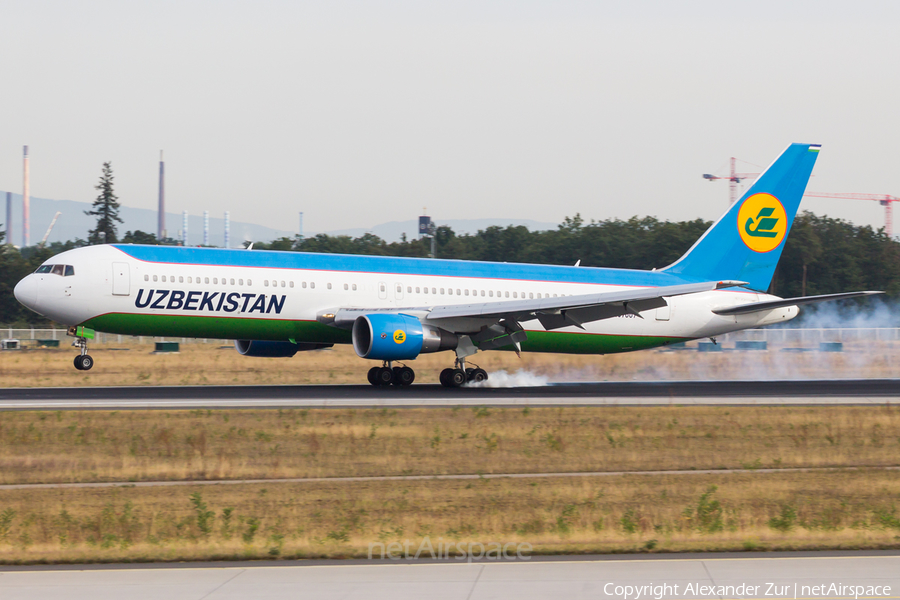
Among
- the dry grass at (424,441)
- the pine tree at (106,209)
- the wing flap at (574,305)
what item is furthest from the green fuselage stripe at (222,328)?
the pine tree at (106,209)

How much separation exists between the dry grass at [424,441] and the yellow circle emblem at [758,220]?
14748mm

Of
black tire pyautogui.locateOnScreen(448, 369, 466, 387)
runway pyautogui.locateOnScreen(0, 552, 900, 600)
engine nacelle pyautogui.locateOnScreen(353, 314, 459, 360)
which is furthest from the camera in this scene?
black tire pyautogui.locateOnScreen(448, 369, 466, 387)

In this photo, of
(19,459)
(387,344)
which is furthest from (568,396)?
(19,459)

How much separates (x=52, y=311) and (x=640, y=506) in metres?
22.5

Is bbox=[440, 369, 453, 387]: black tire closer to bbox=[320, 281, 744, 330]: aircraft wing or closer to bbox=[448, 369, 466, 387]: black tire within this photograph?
bbox=[448, 369, 466, 387]: black tire

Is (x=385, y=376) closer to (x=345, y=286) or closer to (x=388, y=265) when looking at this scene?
(x=345, y=286)

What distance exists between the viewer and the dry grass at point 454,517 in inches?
467

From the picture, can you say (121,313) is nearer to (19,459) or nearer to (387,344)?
(387,344)

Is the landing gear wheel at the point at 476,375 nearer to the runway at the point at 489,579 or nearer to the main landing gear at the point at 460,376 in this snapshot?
the main landing gear at the point at 460,376

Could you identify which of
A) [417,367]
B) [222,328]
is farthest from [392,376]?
[417,367]

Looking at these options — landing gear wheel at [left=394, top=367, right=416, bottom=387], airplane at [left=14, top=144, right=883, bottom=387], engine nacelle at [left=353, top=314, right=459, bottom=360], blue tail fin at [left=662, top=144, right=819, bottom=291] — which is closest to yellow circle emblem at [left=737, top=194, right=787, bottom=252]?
blue tail fin at [left=662, top=144, right=819, bottom=291]

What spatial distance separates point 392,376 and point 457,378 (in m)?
2.30

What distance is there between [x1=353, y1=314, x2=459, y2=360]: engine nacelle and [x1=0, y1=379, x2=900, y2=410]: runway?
1292 mm

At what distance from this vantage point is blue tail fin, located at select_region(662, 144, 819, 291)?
3809 centimetres
